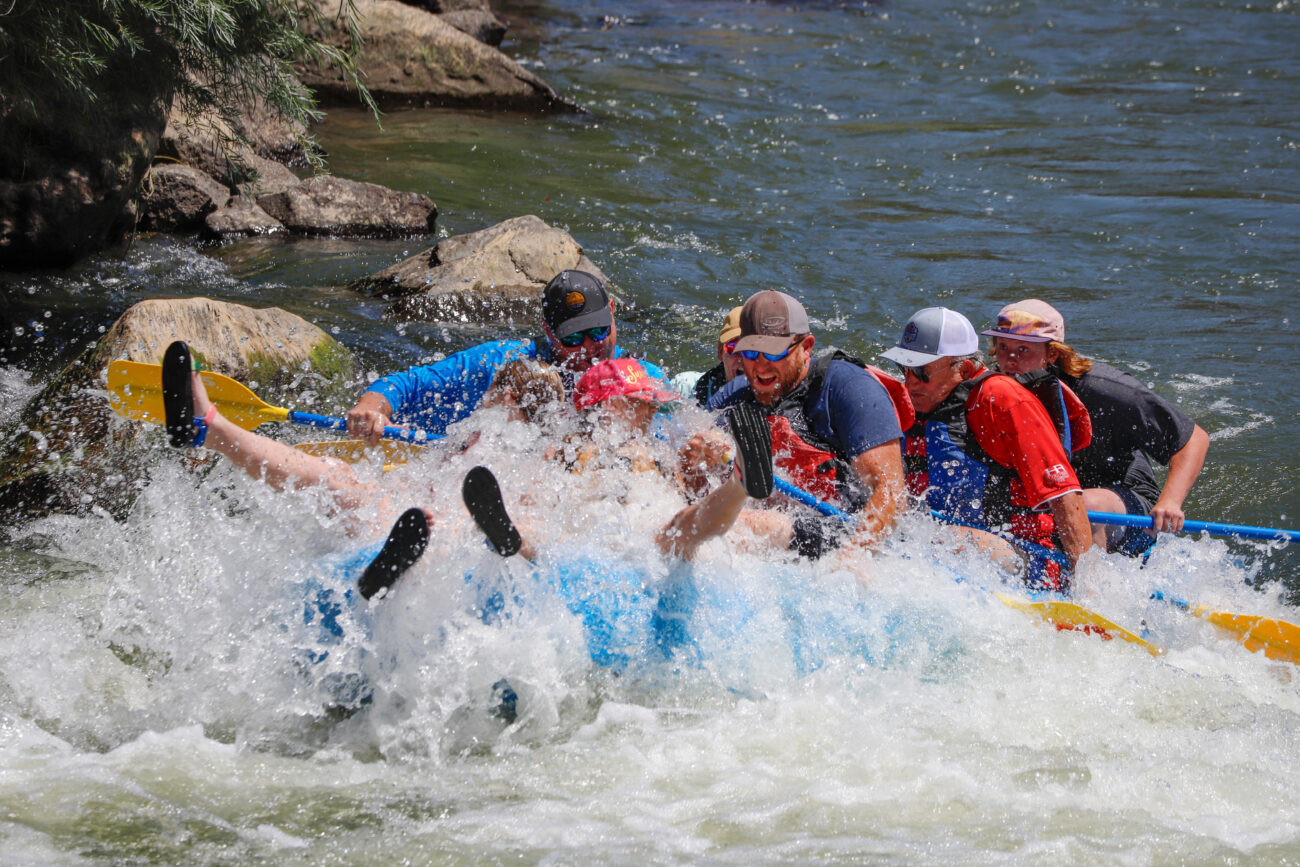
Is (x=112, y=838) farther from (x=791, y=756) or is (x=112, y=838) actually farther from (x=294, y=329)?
(x=294, y=329)

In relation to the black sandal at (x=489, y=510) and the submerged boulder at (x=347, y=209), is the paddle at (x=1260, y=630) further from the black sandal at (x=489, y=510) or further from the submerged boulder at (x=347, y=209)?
the submerged boulder at (x=347, y=209)

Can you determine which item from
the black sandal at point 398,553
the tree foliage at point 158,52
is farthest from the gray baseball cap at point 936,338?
the tree foliage at point 158,52

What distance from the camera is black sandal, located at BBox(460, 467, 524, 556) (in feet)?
10.4

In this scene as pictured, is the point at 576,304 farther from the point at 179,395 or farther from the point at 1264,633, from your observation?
the point at 1264,633

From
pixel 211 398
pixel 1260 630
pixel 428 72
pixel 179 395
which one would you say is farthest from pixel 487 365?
pixel 428 72

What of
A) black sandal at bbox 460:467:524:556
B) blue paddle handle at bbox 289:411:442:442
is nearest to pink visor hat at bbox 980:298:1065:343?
black sandal at bbox 460:467:524:556

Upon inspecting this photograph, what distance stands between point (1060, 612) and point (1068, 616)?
31mm

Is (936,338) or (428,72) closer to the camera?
(936,338)

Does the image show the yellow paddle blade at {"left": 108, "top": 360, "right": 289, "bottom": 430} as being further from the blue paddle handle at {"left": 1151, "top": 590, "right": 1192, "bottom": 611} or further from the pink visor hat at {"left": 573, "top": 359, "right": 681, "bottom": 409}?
the blue paddle handle at {"left": 1151, "top": 590, "right": 1192, "bottom": 611}

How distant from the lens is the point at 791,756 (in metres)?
3.40

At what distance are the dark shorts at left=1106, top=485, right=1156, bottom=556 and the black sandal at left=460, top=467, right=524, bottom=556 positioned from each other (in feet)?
7.99

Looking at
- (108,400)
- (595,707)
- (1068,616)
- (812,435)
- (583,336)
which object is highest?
(583,336)

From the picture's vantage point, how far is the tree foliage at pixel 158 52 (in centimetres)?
538

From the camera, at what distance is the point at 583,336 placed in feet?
14.0
